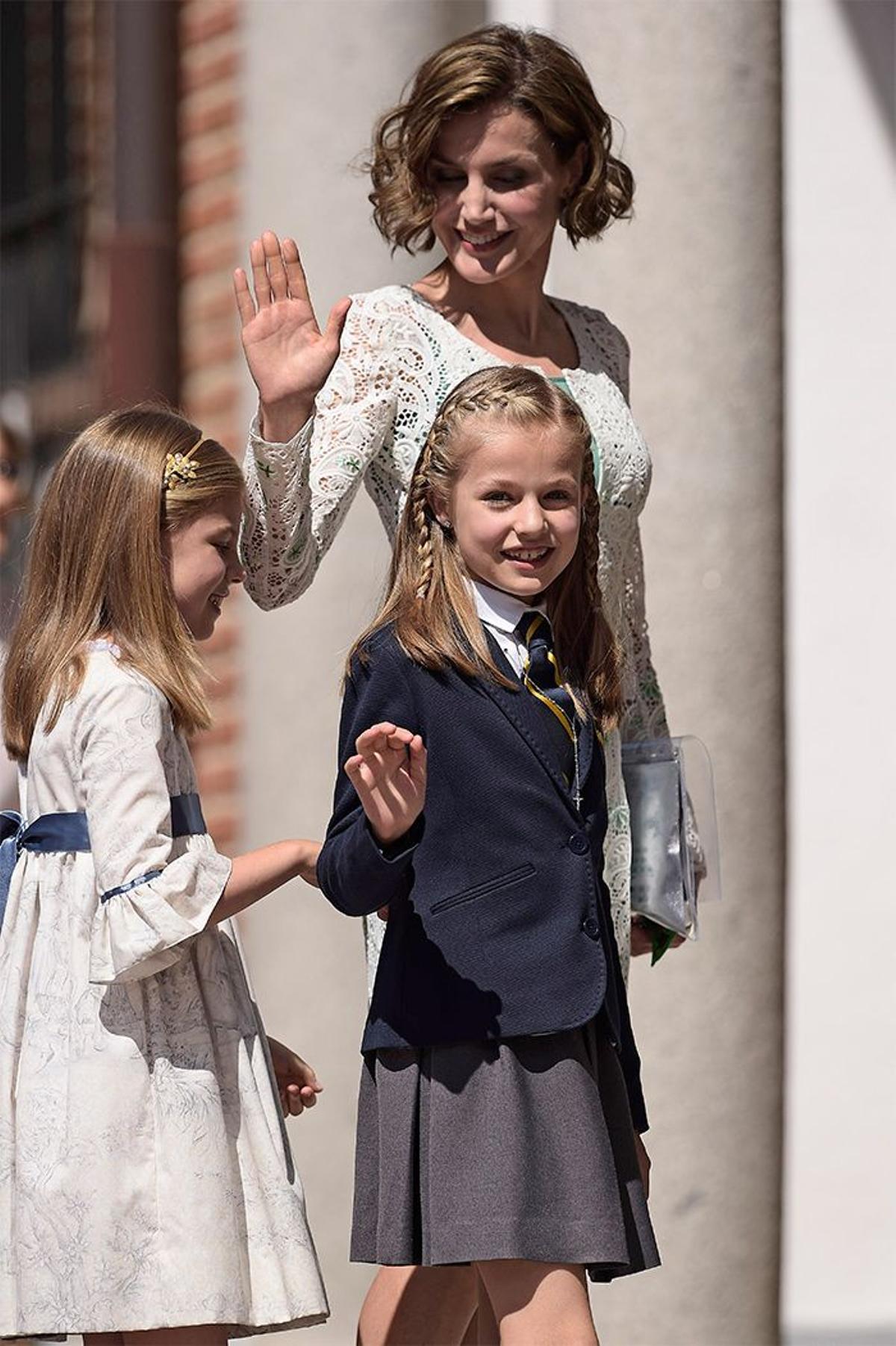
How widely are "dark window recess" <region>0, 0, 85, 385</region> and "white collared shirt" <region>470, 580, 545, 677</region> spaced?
657cm

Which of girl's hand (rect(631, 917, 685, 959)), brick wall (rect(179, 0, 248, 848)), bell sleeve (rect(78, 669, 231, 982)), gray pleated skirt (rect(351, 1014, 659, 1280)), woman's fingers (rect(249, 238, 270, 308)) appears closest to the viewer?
gray pleated skirt (rect(351, 1014, 659, 1280))

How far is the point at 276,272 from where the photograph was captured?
3285 mm

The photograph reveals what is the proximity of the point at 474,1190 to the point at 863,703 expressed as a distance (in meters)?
3.04

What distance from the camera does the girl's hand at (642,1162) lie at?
10.5 feet

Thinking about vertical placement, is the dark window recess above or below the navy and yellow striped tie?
above

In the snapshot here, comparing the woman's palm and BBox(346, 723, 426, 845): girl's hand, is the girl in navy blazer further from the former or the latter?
the woman's palm

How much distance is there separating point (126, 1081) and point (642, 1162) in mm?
697

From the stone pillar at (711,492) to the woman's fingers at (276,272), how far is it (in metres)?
1.56

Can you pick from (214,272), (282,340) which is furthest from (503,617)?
(214,272)

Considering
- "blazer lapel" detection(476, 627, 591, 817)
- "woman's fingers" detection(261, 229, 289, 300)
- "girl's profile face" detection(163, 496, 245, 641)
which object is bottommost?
"blazer lapel" detection(476, 627, 591, 817)

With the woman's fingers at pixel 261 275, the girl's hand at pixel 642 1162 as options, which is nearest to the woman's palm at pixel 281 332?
the woman's fingers at pixel 261 275

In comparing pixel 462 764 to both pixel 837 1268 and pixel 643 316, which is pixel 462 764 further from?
pixel 837 1268

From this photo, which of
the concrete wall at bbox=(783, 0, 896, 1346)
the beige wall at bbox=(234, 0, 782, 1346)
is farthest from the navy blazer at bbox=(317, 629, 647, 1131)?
the concrete wall at bbox=(783, 0, 896, 1346)

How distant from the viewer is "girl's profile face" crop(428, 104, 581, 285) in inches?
137
